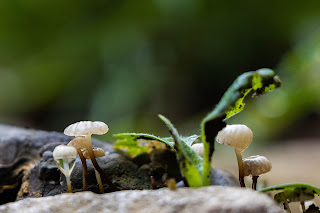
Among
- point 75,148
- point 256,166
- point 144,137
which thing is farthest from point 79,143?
point 256,166

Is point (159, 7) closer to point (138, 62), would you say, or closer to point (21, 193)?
point (138, 62)

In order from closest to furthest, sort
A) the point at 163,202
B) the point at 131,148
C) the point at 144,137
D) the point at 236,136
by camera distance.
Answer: the point at 163,202 < the point at 236,136 < the point at 144,137 < the point at 131,148

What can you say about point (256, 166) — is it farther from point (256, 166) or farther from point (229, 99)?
point (229, 99)

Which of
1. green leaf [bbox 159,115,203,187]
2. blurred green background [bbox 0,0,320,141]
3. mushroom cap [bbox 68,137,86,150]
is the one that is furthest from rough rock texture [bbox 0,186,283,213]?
blurred green background [bbox 0,0,320,141]

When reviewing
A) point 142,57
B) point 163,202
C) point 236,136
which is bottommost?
point 163,202

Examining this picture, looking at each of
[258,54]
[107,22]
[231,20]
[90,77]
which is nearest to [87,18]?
[107,22]

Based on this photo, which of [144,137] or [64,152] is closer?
[64,152]

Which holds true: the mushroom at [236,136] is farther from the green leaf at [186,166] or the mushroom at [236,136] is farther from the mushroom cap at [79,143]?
the mushroom cap at [79,143]
